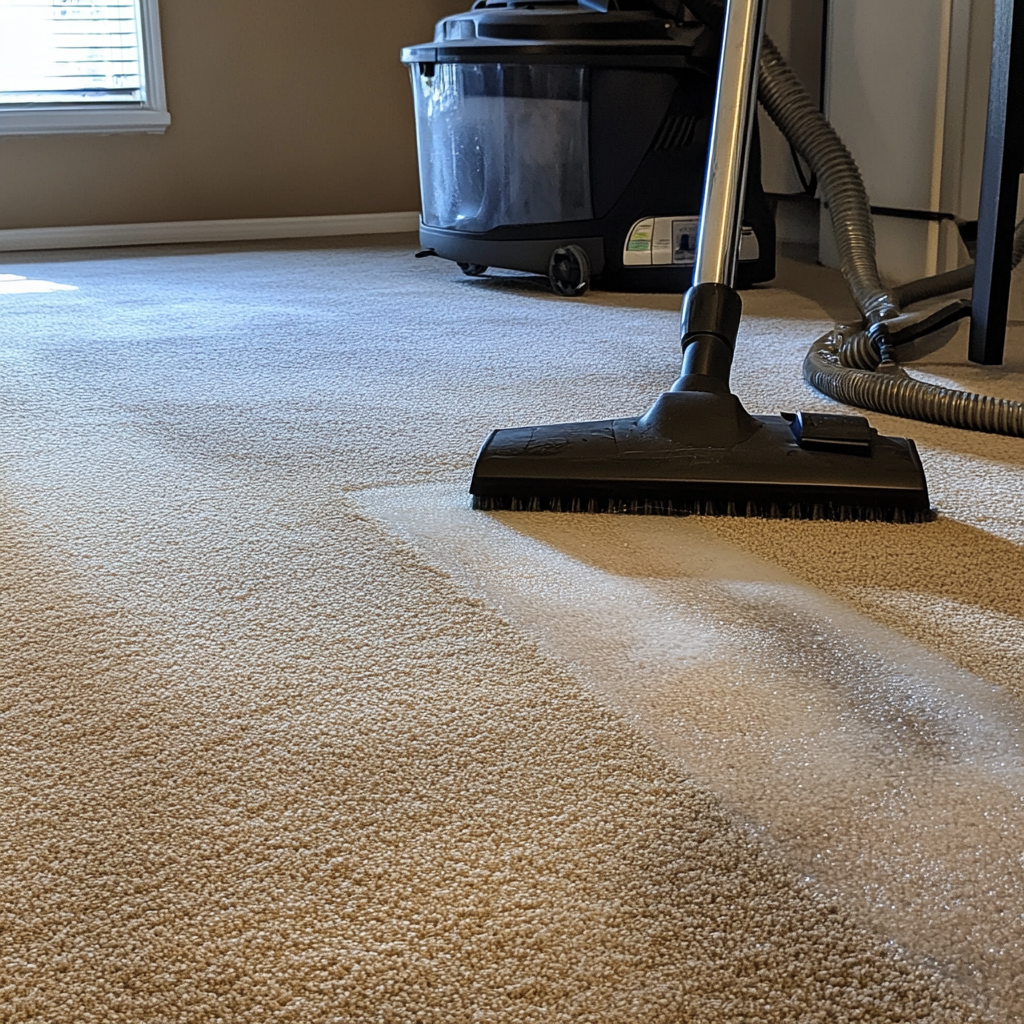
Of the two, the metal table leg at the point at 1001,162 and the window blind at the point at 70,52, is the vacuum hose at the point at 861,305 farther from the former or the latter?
the window blind at the point at 70,52

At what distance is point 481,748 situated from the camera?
0.57 m

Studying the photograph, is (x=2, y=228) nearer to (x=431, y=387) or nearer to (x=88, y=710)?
(x=431, y=387)

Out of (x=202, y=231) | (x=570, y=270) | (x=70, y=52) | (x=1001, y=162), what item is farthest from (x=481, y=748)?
(x=70, y=52)

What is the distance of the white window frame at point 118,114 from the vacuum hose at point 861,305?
1599 millimetres

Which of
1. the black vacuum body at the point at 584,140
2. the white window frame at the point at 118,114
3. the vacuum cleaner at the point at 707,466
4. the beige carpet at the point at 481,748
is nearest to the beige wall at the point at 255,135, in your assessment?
the white window frame at the point at 118,114

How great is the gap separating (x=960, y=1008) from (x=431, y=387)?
105 cm

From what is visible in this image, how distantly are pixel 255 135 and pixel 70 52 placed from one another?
483 mm

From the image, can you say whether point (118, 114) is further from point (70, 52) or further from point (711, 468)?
point (711, 468)

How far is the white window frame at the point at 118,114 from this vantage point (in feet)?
9.71

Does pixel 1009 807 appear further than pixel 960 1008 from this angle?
Yes

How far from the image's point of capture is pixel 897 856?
486 millimetres

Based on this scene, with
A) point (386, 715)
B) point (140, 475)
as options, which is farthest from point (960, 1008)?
point (140, 475)

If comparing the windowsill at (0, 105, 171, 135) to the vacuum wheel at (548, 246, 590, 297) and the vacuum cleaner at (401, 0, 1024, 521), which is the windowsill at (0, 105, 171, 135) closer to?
the vacuum wheel at (548, 246, 590, 297)

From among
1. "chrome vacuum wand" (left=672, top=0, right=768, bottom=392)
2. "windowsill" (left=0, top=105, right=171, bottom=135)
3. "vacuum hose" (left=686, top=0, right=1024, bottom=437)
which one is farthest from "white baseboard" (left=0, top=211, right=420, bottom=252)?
"chrome vacuum wand" (left=672, top=0, right=768, bottom=392)
